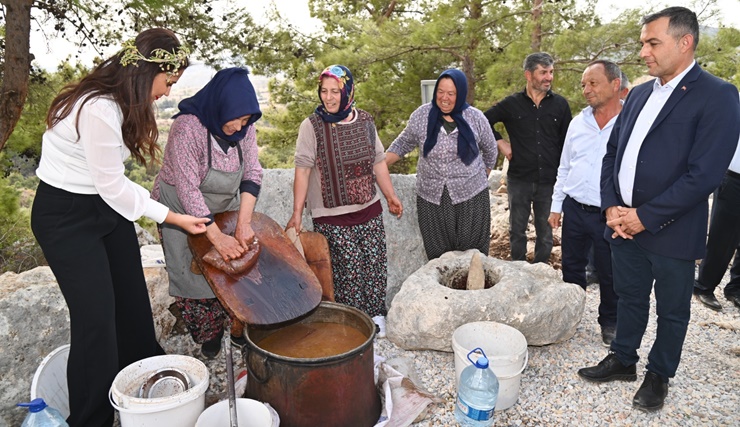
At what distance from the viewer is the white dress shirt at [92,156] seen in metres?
2.04

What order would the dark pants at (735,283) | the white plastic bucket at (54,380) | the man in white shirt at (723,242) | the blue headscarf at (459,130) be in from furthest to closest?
the dark pants at (735,283) < the man in white shirt at (723,242) < the blue headscarf at (459,130) < the white plastic bucket at (54,380)

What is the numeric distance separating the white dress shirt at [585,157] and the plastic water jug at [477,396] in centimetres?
149

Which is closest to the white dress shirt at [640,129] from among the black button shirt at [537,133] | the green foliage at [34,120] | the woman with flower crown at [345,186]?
the black button shirt at [537,133]

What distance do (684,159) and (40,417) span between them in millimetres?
3108

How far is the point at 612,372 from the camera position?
3.02 meters

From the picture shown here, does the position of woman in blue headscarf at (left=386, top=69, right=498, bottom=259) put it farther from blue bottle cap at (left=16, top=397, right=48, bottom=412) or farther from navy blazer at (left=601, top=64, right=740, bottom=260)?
blue bottle cap at (left=16, top=397, right=48, bottom=412)

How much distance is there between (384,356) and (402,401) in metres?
0.56

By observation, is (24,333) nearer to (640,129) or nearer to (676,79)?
(640,129)

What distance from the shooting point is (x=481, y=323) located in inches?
120

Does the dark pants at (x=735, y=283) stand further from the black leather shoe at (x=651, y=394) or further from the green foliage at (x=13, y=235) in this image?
the green foliage at (x=13, y=235)

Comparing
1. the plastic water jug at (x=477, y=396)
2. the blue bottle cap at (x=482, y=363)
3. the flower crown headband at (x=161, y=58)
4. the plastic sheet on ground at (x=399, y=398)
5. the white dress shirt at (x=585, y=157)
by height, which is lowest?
the plastic sheet on ground at (x=399, y=398)

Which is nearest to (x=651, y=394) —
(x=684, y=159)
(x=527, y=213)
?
(x=684, y=159)

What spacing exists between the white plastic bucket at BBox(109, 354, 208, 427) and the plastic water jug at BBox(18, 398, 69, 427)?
0.22 meters

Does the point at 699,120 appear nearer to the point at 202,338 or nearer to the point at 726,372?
the point at 726,372
